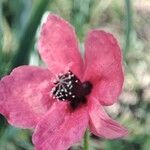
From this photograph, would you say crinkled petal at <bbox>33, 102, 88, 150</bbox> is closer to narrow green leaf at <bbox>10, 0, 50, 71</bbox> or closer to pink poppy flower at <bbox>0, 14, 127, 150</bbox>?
pink poppy flower at <bbox>0, 14, 127, 150</bbox>

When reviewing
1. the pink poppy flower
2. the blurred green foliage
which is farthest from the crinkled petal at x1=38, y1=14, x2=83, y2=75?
the blurred green foliage

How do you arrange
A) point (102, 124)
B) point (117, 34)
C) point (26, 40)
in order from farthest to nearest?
point (117, 34) → point (26, 40) → point (102, 124)

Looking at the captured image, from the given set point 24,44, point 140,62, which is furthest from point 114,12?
point 24,44

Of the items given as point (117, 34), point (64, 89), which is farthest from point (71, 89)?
point (117, 34)

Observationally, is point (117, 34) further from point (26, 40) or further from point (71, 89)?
point (71, 89)

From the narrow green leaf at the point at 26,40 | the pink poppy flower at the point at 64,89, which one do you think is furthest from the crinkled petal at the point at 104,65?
the narrow green leaf at the point at 26,40

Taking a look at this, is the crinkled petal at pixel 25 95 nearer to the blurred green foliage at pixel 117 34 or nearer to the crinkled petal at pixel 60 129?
the crinkled petal at pixel 60 129

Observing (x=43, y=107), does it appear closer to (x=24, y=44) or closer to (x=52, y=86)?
(x=52, y=86)
